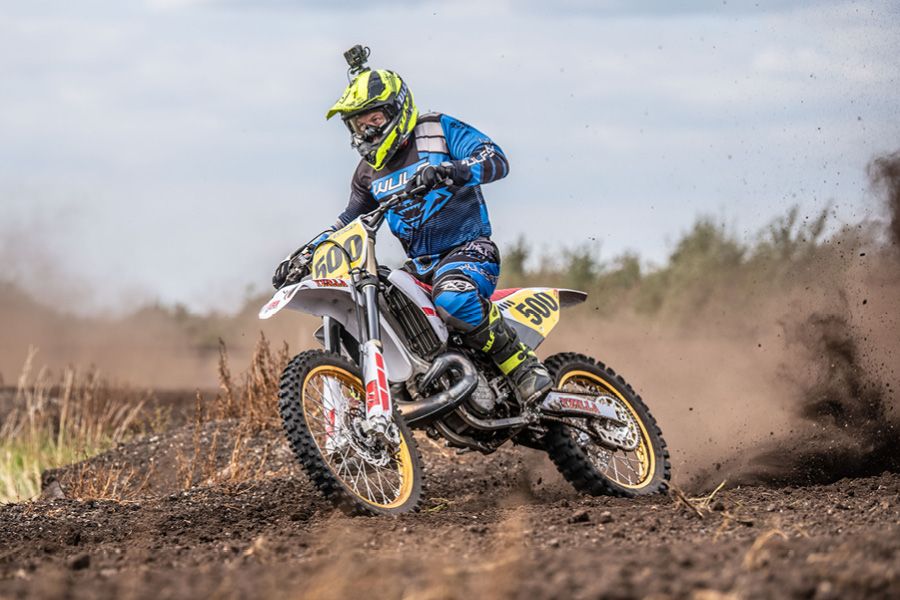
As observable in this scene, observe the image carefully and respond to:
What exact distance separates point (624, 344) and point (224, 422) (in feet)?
26.9

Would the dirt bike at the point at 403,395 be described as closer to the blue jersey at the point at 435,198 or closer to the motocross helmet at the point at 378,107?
the blue jersey at the point at 435,198

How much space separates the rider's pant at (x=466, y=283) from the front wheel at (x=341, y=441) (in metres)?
0.70

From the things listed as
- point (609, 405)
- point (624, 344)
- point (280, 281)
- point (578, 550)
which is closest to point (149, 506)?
point (280, 281)

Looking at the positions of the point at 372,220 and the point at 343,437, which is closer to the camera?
the point at 343,437

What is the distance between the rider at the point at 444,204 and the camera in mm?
7391

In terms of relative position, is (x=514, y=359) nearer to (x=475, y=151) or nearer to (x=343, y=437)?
(x=475, y=151)

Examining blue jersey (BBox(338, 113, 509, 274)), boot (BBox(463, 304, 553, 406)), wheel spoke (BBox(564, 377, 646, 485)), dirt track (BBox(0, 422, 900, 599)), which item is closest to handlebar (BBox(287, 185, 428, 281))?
blue jersey (BBox(338, 113, 509, 274))

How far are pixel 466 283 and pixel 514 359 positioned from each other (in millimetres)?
677

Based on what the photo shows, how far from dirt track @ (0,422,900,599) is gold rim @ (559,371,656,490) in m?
0.36

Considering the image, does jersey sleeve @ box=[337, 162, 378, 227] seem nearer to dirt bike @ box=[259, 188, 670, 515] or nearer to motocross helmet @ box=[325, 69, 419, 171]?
motocross helmet @ box=[325, 69, 419, 171]

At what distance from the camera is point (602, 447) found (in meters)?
8.39

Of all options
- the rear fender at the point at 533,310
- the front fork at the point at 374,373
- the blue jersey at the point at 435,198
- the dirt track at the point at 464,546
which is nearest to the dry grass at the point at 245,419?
the dirt track at the point at 464,546

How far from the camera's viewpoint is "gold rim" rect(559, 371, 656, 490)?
8469 mm

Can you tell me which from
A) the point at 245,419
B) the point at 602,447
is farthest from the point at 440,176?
the point at 245,419
